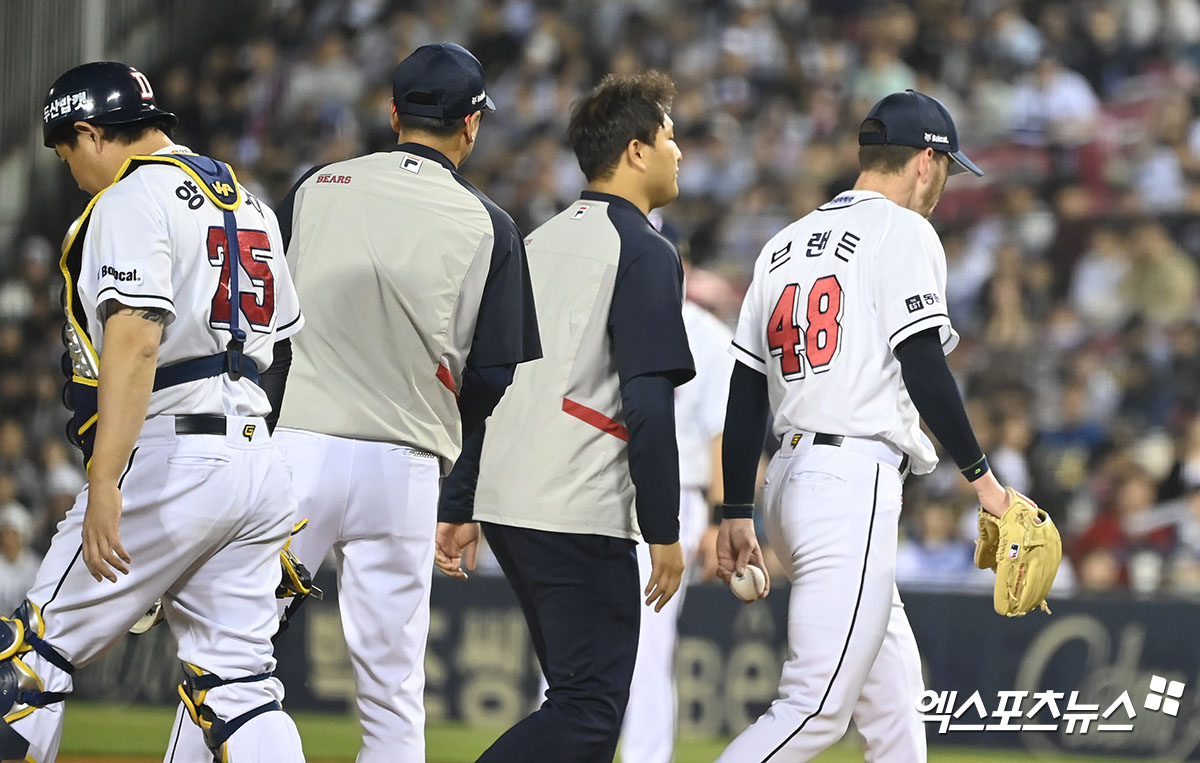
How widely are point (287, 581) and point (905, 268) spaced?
1939mm

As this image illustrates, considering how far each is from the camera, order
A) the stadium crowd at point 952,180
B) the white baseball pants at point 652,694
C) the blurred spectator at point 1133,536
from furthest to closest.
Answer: the stadium crowd at point 952,180 → the blurred spectator at point 1133,536 → the white baseball pants at point 652,694

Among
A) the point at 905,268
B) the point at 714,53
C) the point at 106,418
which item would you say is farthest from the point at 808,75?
the point at 106,418

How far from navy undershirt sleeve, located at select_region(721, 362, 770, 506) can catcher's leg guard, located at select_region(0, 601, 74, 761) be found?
1989 mm

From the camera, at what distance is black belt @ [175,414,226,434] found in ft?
12.6

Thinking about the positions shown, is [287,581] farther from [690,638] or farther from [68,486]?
[68,486]

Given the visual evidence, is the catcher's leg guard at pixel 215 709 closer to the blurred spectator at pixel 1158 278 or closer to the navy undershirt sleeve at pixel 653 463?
the navy undershirt sleeve at pixel 653 463

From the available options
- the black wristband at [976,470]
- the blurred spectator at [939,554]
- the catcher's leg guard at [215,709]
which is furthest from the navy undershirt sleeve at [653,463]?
the blurred spectator at [939,554]

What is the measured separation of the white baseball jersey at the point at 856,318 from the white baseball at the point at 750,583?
1.38ft

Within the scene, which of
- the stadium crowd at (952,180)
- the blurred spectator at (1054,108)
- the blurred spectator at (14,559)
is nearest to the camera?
the blurred spectator at (14,559)

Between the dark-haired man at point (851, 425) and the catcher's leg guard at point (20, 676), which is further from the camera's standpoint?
the dark-haired man at point (851, 425)

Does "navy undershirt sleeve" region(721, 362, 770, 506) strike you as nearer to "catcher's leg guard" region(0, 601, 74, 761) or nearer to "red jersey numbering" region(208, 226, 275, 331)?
"red jersey numbering" region(208, 226, 275, 331)

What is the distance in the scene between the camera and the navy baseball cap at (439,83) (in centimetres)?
451

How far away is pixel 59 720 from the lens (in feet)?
12.5

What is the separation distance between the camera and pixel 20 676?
3.71m
